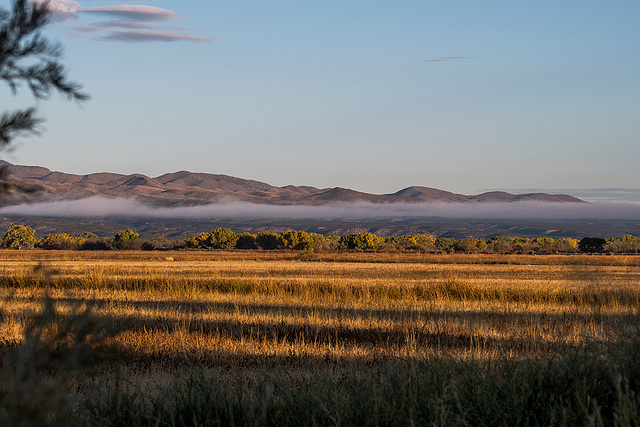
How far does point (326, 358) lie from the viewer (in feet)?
36.8

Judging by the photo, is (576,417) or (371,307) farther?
(371,307)

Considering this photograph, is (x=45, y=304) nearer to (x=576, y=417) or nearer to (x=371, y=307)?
(x=576, y=417)

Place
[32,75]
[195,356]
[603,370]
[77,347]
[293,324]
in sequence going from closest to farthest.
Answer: [77,347] < [32,75] < [603,370] < [195,356] < [293,324]

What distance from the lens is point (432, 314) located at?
60.4ft

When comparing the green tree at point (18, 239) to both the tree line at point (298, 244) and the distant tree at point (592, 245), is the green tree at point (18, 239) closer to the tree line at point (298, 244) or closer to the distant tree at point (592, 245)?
the tree line at point (298, 244)

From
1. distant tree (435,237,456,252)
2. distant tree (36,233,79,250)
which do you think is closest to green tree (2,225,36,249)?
distant tree (36,233,79,250)

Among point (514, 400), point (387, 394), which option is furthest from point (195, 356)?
point (514, 400)

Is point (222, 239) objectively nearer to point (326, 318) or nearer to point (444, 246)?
point (444, 246)

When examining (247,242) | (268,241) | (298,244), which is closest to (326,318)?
(298,244)

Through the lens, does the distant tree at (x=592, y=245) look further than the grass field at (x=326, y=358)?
Yes

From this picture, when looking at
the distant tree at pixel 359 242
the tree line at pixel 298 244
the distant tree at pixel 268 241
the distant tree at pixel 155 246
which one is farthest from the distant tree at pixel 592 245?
the distant tree at pixel 155 246

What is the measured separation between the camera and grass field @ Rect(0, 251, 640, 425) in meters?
5.27

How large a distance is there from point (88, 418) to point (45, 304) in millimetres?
2076

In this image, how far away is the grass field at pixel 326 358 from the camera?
5270mm
